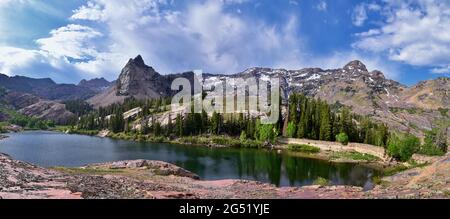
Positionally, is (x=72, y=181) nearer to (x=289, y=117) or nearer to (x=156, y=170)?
(x=156, y=170)

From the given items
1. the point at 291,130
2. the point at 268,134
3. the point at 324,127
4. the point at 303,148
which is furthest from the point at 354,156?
the point at 268,134

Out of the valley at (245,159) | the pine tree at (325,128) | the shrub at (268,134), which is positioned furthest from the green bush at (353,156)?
the shrub at (268,134)

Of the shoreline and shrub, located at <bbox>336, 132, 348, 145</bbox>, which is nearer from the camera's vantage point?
the shoreline

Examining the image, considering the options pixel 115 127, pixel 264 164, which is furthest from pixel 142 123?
pixel 264 164

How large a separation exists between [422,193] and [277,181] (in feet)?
138

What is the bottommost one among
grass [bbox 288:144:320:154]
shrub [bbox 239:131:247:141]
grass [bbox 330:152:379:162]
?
grass [bbox 330:152:379:162]

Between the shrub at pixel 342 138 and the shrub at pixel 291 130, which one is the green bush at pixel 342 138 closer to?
the shrub at pixel 342 138

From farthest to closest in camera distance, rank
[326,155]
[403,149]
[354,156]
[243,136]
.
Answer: [243,136], [326,155], [354,156], [403,149]

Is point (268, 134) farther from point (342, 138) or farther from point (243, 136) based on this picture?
point (342, 138)

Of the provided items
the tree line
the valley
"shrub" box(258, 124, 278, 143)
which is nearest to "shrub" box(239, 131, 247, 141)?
the valley

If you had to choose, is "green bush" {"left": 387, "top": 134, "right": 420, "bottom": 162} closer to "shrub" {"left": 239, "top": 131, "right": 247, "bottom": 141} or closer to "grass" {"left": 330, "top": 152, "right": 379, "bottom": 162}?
"grass" {"left": 330, "top": 152, "right": 379, "bottom": 162}

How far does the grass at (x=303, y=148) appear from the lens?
395ft

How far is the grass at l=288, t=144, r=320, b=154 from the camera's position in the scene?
12040cm

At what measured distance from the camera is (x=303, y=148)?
123812 millimetres
